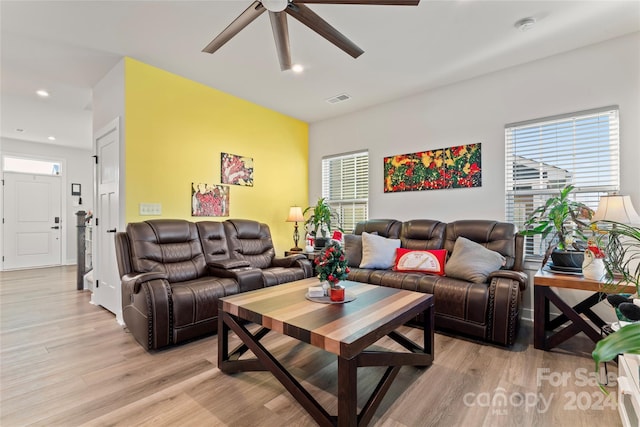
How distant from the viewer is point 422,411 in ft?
5.79

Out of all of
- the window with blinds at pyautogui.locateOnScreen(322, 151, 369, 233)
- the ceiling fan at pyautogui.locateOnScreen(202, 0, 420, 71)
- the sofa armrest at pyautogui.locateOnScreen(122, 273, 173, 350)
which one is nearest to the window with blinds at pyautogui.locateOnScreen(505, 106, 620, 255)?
the window with blinds at pyautogui.locateOnScreen(322, 151, 369, 233)

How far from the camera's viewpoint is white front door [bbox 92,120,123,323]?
341 cm

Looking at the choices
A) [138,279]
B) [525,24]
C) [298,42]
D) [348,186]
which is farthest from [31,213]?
[525,24]

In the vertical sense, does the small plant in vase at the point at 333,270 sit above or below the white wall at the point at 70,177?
below

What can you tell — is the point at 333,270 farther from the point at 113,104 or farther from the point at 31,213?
the point at 31,213

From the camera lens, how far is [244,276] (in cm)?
307

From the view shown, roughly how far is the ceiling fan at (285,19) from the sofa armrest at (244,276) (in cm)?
198

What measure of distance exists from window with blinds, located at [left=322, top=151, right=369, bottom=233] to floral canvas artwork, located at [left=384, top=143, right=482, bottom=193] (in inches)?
16.8

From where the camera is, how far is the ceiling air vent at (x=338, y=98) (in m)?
4.24

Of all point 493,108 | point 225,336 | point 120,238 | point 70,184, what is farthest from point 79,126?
point 493,108

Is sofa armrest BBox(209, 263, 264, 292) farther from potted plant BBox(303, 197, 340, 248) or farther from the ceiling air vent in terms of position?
the ceiling air vent

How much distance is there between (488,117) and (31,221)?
8.82 metres

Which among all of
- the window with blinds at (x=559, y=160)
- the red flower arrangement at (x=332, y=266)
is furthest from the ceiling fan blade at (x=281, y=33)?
the window with blinds at (x=559, y=160)

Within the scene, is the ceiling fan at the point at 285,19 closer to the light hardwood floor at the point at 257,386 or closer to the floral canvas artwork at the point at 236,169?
the floral canvas artwork at the point at 236,169
